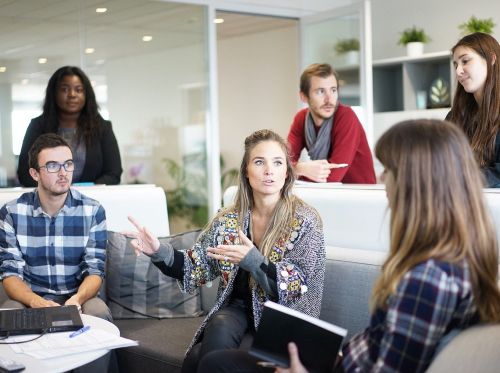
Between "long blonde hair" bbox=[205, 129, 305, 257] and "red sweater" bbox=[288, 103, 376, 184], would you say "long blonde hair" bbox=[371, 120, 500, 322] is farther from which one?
"red sweater" bbox=[288, 103, 376, 184]

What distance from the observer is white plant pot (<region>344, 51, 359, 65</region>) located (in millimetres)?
5520

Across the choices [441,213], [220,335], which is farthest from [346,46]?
[441,213]

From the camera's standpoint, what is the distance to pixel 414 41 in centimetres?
556

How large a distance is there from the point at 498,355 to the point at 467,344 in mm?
73

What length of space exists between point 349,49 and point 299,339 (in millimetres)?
4360

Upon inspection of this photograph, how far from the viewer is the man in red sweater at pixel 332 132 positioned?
3.29 m

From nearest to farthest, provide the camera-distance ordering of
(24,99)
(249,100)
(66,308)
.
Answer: (66,308)
(24,99)
(249,100)

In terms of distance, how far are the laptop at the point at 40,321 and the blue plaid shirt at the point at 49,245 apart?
621mm

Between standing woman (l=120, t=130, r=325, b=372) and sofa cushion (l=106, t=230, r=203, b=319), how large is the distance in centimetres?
61

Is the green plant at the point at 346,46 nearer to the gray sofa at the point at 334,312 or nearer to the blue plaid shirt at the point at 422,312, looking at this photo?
the gray sofa at the point at 334,312

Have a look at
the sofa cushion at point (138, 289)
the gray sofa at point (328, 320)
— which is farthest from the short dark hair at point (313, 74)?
the sofa cushion at point (138, 289)

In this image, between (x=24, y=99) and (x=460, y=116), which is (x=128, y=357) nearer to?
(x=460, y=116)

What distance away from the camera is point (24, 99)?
4.69 metres

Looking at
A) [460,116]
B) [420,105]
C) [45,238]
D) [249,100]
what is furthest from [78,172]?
[249,100]
